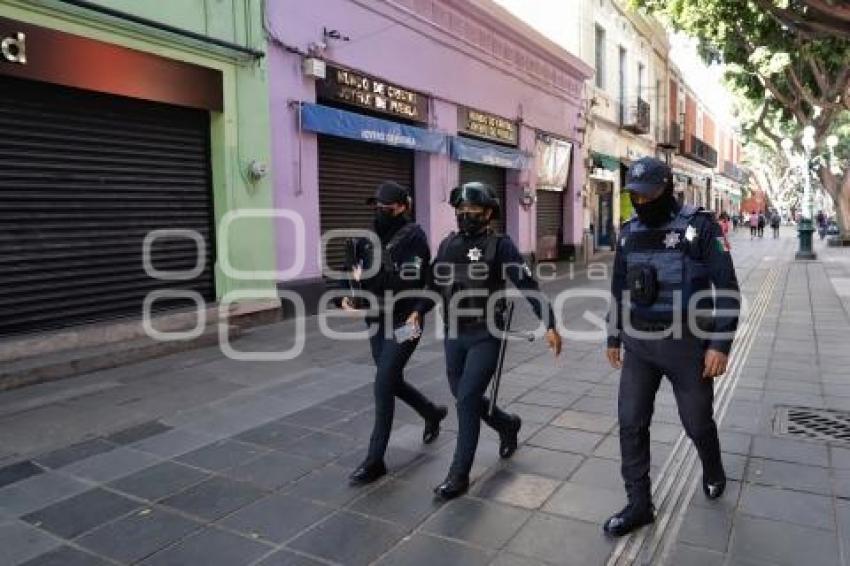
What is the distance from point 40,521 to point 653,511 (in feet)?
10.2

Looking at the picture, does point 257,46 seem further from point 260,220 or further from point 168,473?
point 168,473

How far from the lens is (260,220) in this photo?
9375 millimetres

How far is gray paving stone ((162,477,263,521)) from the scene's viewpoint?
363 cm

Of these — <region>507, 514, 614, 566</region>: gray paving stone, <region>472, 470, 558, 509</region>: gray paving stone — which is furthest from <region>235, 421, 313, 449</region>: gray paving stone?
<region>507, 514, 614, 566</region>: gray paving stone

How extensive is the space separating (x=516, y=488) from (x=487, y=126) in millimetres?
12227

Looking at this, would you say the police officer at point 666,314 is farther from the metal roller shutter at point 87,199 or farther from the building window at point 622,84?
the building window at point 622,84

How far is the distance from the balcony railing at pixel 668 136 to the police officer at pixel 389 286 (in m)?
27.2

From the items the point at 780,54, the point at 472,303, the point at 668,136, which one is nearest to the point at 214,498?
the point at 472,303

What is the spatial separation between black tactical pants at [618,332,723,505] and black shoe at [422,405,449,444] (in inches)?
59.5

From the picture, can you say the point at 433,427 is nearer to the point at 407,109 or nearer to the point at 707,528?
the point at 707,528

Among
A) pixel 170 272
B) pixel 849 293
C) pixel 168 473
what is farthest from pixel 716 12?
pixel 168 473

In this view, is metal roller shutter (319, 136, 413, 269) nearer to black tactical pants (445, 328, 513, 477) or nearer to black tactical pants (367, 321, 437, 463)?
black tactical pants (367, 321, 437, 463)

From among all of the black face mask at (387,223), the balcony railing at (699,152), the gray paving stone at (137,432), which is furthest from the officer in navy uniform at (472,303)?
the balcony railing at (699,152)

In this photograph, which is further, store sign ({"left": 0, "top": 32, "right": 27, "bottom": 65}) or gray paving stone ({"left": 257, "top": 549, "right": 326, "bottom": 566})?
store sign ({"left": 0, "top": 32, "right": 27, "bottom": 65})
